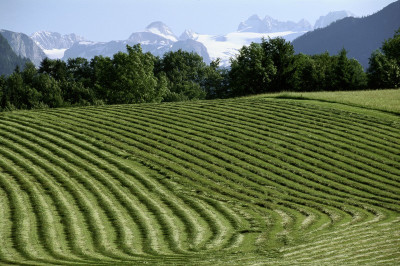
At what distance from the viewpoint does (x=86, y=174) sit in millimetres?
21641

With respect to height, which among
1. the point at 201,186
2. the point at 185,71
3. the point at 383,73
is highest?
the point at 185,71

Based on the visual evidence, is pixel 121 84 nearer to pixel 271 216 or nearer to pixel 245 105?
pixel 245 105

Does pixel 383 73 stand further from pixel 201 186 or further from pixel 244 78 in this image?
pixel 201 186

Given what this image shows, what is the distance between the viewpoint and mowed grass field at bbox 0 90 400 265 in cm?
1320

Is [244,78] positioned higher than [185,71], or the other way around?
[185,71]

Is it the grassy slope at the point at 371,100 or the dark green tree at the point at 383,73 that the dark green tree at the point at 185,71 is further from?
the grassy slope at the point at 371,100

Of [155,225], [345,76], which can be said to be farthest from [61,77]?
[155,225]

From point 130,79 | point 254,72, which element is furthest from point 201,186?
point 254,72

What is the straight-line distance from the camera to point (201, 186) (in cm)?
2103

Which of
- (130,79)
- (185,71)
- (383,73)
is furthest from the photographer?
(185,71)

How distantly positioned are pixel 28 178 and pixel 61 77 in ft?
269

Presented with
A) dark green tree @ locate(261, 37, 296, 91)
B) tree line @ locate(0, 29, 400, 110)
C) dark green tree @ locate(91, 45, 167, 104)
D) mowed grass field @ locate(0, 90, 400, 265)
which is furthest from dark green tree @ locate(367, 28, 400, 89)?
mowed grass field @ locate(0, 90, 400, 265)

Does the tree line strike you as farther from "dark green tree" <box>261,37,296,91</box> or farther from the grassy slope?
the grassy slope

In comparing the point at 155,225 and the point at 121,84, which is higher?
the point at 121,84
